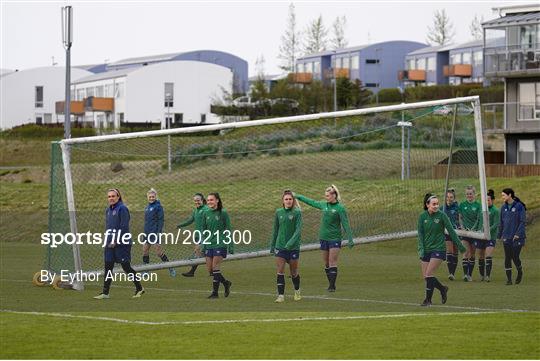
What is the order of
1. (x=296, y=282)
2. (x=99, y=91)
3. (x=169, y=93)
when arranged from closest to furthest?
Answer: (x=296, y=282)
(x=169, y=93)
(x=99, y=91)

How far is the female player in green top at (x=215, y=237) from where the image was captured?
2064 cm

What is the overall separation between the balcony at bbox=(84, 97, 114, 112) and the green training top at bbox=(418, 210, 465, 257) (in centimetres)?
7769

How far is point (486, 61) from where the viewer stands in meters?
59.5

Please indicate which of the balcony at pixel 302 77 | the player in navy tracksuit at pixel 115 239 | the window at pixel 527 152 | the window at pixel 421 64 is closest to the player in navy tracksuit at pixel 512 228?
the player in navy tracksuit at pixel 115 239

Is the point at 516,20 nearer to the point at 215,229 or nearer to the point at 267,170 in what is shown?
the point at 267,170

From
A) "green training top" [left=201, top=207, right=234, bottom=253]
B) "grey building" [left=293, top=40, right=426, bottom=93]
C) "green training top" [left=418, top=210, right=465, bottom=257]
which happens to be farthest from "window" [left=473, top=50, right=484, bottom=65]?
"green training top" [left=418, top=210, right=465, bottom=257]

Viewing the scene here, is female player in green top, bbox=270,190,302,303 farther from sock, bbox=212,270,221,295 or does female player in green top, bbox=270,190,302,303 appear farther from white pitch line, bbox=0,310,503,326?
white pitch line, bbox=0,310,503,326

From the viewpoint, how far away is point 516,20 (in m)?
59.7

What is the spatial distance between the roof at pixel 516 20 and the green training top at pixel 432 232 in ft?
139

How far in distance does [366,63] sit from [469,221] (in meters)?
94.6

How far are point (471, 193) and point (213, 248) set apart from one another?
6.80 meters

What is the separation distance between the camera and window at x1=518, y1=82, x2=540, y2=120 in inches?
2309

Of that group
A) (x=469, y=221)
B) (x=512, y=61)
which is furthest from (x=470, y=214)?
(x=512, y=61)

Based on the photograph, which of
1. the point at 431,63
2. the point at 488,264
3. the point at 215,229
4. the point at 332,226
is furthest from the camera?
the point at 431,63
